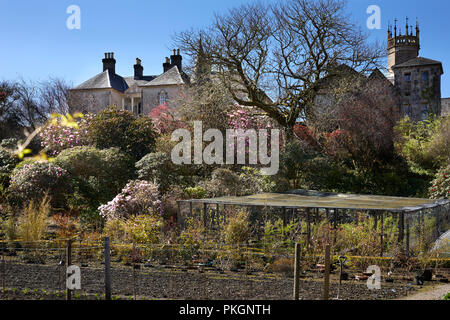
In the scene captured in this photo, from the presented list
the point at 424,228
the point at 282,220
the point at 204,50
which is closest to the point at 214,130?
the point at 204,50

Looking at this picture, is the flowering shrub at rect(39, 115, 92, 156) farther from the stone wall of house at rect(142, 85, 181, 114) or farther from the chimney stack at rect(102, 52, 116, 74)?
the chimney stack at rect(102, 52, 116, 74)

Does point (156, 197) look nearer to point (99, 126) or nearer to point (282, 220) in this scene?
point (282, 220)

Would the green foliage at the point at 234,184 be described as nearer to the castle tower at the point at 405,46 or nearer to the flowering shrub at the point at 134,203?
the flowering shrub at the point at 134,203

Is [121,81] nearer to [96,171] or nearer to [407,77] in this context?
[407,77]

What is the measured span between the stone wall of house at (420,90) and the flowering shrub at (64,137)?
20358 millimetres

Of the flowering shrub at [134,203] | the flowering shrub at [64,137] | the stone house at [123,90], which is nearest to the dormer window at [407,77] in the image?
the stone house at [123,90]

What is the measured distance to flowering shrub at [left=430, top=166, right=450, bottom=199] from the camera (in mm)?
15026

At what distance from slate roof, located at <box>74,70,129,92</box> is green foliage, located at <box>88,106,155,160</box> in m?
21.4

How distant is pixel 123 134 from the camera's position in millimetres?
17281

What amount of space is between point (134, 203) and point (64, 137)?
7.80 m

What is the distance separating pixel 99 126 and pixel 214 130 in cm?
438

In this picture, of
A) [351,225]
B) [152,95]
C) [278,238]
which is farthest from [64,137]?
[152,95]
